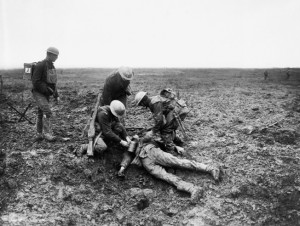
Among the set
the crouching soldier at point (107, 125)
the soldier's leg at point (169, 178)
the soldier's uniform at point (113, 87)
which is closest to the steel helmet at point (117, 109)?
the crouching soldier at point (107, 125)

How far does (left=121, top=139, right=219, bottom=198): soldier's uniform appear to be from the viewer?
17.3 feet

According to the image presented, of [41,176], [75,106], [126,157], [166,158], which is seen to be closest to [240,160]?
[166,158]

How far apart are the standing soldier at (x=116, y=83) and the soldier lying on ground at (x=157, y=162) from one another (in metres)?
1.31

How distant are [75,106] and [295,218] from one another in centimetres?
780

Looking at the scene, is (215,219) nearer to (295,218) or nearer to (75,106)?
(295,218)

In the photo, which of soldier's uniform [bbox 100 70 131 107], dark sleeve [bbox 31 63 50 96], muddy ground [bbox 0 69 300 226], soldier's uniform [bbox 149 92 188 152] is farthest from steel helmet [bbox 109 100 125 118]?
dark sleeve [bbox 31 63 50 96]

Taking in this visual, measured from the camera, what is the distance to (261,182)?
526 cm

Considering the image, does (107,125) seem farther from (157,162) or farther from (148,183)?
(148,183)

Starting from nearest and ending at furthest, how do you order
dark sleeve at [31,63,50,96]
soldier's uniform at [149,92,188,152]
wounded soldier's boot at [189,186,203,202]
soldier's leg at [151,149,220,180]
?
wounded soldier's boot at [189,186,203,202], soldier's leg at [151,149,220,180], soldier's uniform at [149,92,188,152], dark sleeve at [31,63,50,96]

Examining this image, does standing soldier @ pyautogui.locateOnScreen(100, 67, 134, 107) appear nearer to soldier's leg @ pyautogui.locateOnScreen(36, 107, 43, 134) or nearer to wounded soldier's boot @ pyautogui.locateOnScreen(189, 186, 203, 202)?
soldier's leg @ pyautogui.locateOnScreen(36, 107, 43, 134)

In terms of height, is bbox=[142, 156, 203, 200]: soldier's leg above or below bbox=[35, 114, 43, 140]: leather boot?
below

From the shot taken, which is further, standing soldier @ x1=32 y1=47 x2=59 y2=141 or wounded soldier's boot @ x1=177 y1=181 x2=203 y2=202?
standing soldier @ x1=32 y1=47 x2=59 y2=141

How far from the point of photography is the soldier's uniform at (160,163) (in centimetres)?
528

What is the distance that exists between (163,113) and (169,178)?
1485 millimetres
